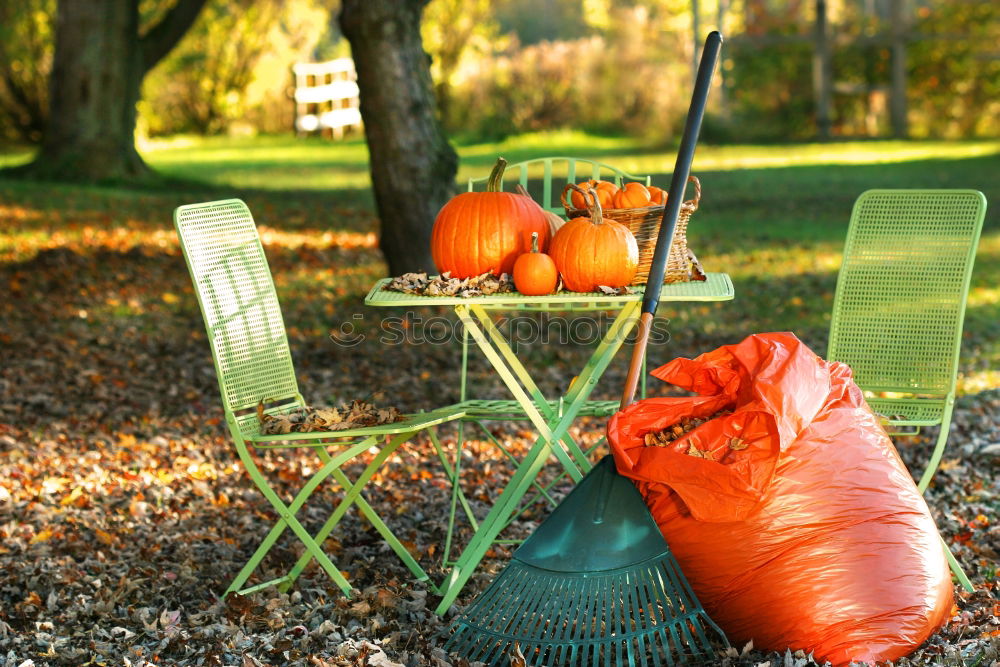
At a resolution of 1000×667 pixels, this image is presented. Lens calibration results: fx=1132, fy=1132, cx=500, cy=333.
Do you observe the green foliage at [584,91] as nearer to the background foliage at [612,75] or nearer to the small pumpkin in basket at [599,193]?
the background foliage at [612,75]

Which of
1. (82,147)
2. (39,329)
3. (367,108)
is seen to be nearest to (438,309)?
(367,108)

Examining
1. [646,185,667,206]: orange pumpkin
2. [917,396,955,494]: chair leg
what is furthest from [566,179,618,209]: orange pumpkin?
[917,396,955,494]: chair leg

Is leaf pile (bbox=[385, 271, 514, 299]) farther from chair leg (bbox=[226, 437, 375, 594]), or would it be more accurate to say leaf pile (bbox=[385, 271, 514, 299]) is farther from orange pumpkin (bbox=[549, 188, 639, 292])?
chair leg (bbox=[226, 437, 375, 594])

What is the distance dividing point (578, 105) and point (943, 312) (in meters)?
16.8

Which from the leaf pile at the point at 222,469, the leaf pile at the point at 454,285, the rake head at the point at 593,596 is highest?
the leaf pile at the point at 454,285

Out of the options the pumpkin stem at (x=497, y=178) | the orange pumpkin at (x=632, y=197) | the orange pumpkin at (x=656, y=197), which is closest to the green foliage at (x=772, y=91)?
the orange pumpkin at (x=656, y=197)

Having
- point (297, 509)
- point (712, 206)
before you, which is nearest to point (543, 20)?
point (712, 206)

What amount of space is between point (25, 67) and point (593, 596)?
56.6 feet

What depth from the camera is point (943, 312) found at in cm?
419

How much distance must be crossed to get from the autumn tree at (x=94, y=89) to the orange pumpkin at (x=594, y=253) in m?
10.6

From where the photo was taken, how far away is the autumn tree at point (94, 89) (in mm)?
12555

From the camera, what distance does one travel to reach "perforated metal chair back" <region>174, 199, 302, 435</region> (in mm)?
3873

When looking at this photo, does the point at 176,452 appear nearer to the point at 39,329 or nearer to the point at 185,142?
the point at 39,329

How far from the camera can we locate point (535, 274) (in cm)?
336
